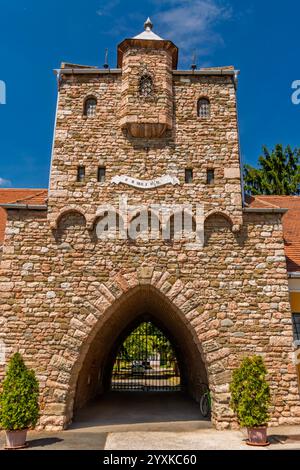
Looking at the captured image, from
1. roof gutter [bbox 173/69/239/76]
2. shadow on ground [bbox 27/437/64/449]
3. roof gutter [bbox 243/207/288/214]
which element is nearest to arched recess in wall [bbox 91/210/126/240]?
roof gutter [bbox 243/207/288/214]

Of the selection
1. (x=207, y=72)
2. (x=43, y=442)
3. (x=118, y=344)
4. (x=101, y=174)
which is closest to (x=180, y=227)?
(x=101, y=174)

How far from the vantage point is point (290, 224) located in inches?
572

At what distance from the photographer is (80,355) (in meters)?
→ 9.68

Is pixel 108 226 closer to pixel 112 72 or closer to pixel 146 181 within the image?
pixel 146 181

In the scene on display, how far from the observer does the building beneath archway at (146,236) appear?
9.62 meters

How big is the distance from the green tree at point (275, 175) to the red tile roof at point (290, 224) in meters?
8.68

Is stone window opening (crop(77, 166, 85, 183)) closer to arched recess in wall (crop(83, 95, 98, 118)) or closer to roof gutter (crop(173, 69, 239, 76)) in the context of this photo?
arched recess in wall (crop(83, 95, 98, 118))

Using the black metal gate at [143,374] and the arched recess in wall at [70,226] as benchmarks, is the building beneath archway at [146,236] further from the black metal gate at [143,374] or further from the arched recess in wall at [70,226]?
the black metal gate at [143,374]

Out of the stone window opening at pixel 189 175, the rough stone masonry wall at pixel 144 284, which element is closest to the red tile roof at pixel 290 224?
the rough stone masonry wall at pixel 144 284

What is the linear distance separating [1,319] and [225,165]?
673 cm

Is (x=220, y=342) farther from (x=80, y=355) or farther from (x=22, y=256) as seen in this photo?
(x=22, y=256)
